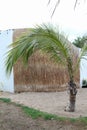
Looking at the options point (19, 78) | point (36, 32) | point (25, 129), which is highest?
point (36, 32)

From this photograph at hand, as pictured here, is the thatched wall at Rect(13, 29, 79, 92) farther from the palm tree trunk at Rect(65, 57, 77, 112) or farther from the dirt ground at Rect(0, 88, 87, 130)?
the palm tree trunk at Rect(65, 57, 77, 112)

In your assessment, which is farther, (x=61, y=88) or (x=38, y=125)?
(x=61, y=88)

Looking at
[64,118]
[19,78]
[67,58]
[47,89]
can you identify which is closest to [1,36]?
[19,78]

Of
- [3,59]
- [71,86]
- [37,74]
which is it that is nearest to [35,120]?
[71,86]

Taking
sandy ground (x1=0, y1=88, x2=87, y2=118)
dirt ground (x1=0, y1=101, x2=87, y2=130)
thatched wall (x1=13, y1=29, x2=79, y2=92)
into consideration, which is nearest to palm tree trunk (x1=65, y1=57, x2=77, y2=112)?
sandy ground (x1=0, y1=88, x2=87, y2=118)

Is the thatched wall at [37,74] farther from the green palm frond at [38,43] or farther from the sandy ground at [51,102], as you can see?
the green palm frond at [38,43]

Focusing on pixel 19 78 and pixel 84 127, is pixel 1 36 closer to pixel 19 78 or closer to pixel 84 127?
pixel 19 78

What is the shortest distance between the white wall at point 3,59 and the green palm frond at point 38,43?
633cm

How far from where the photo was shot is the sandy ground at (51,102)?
10.7 metres

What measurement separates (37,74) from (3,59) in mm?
1744

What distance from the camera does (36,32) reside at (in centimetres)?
949

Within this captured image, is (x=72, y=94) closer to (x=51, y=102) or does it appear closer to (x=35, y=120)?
(x=35, y=120)

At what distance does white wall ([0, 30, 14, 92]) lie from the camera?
1619cm

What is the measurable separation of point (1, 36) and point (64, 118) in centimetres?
836
